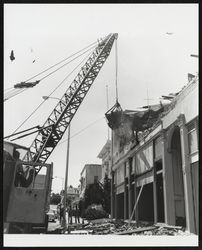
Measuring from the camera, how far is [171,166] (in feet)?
68.8

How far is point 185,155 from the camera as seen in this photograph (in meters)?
18.0

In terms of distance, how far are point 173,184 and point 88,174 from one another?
4708 cm

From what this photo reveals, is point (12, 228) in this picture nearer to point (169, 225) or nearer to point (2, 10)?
point (2, 10)

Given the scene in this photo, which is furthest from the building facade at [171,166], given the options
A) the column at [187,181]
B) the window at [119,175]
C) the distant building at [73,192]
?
the distant building at [73,192]

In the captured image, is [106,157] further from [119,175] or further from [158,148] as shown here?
[158,148]

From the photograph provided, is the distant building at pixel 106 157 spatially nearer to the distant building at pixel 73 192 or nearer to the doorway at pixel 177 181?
the doorway at pixel 177 181

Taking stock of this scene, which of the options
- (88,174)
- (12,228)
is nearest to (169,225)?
(12,228)

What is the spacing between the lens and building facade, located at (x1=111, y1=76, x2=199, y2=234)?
17.2 m

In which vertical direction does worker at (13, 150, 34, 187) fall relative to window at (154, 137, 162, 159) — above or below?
below

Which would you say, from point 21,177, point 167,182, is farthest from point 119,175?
point 21,177

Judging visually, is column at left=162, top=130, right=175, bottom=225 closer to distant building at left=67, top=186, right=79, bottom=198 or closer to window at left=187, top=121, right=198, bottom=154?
window at left=187, top=121, right=198, bottom=154

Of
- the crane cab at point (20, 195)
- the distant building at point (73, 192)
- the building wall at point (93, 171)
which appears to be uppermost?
the building wall at point (93, 171)

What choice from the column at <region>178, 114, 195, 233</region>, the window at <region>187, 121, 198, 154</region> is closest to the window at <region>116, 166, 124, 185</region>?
the column at <region>178, 114, 195, 233</region>

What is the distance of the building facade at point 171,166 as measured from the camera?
56.5ft
